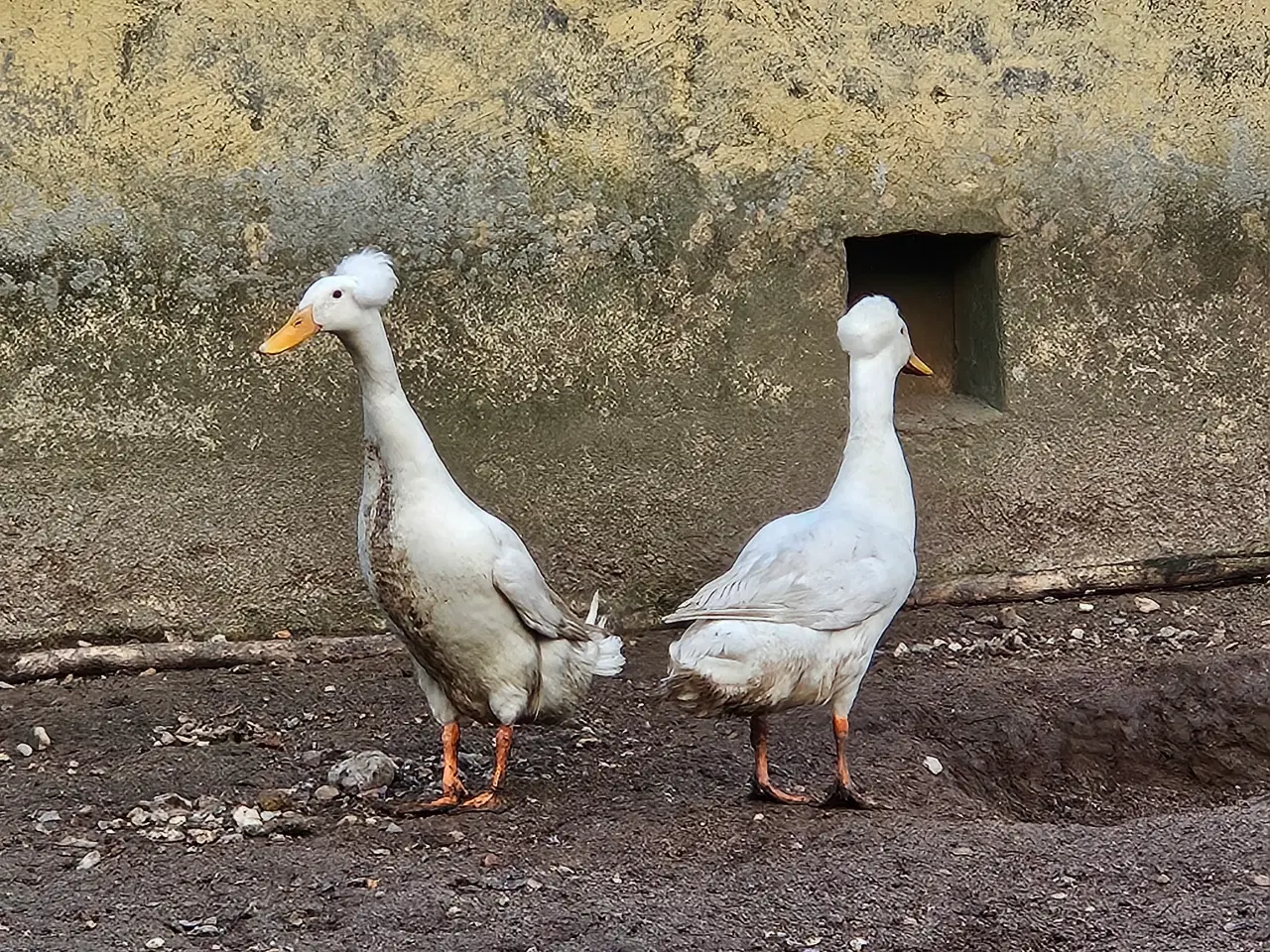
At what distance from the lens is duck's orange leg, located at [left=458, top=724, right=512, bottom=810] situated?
4090 mm

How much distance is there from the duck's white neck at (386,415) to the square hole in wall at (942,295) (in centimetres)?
213

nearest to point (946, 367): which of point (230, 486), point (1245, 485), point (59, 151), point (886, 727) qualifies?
point (1245, 485)

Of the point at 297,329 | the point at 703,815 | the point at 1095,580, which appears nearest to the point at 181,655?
the point at 297,329

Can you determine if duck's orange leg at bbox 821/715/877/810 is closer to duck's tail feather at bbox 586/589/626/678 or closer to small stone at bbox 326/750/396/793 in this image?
duck's tail feather at bbox 586/589/626/678

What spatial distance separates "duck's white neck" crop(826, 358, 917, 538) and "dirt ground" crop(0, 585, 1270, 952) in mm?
721

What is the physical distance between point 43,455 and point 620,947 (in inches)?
103

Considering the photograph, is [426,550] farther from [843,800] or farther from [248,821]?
[843,800]

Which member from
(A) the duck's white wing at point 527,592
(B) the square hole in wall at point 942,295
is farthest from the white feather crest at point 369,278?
(B) the square hole in wall at point 942,295

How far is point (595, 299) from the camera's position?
5.24m

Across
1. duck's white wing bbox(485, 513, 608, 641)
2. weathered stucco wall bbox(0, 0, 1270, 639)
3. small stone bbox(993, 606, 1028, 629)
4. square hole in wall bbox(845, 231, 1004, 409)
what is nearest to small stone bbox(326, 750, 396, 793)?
duck's white wing bbox(485, 513, 608, 641)

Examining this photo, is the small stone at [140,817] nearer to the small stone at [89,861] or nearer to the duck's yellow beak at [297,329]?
the small stone at [89,861]

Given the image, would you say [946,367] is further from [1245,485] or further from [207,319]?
[207,319]

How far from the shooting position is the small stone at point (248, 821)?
402 centimetres

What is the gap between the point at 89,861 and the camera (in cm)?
387
